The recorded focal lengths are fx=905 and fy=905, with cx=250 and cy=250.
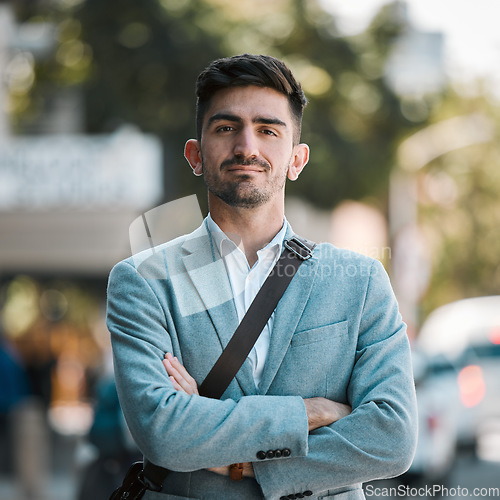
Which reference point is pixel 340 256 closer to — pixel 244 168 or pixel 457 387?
pixel 244 168

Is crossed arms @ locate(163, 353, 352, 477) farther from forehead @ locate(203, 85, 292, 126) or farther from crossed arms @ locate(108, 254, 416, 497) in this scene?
forehead @ locate(203, 85, 292, 126)

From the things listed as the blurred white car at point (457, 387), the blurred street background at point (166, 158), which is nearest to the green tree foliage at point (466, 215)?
the blurred street background at point (166, 158)

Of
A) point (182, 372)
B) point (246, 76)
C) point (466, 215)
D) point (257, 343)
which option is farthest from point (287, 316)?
point (466, 215)

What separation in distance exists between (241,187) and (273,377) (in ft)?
1.90

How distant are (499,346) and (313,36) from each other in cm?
563

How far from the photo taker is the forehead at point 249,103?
2764 millimetres

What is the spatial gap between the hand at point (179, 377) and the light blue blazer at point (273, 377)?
0.07 ft

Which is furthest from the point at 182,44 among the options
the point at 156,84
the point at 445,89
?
the point at 445,89

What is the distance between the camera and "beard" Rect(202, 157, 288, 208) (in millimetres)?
2742

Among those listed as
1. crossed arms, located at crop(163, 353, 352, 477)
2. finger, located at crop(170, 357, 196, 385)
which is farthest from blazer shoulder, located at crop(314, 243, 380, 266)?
finger, located at crop(170, 357, 196, 385)

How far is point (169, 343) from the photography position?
106 inches

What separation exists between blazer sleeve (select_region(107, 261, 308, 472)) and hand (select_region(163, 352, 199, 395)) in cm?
2

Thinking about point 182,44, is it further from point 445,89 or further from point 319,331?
point 319,331

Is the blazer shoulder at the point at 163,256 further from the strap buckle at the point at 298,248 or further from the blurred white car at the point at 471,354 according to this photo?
the blurred white car at the point at 471,354
